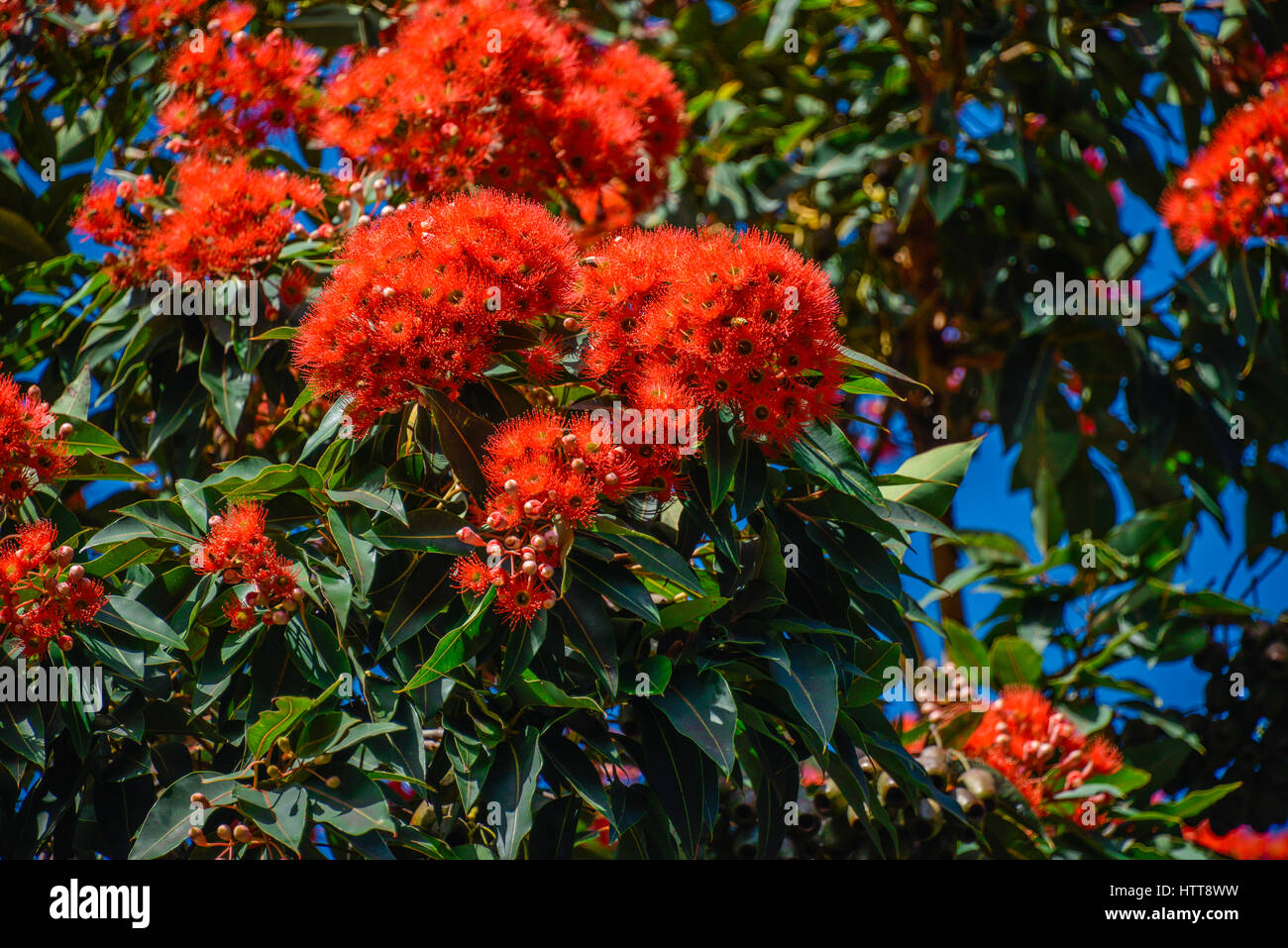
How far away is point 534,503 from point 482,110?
1.25 metres

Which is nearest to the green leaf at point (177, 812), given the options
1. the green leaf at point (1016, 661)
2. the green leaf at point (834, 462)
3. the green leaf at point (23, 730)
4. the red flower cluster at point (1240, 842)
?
the green leaf at point (23, 730)

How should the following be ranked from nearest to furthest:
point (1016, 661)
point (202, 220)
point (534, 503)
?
1. point (534, 503)
2. point (202, 220)
3. point (1016, 661)

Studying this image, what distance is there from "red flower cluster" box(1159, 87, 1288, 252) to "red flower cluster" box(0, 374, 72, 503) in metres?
3.05

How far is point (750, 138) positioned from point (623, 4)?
834 mm

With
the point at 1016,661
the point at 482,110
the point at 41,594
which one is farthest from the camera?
the point at 1016,661

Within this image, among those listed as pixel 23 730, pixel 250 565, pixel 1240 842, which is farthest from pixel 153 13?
pixel 1240 842

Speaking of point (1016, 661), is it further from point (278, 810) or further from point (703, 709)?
point (278, 810)

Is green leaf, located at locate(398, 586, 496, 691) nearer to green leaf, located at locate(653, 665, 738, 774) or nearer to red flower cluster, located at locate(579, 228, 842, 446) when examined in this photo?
green leaf, located at locate(653, 665, 738, 774)

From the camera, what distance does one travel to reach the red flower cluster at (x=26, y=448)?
238cm

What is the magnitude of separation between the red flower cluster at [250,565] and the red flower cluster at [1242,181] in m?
2.78

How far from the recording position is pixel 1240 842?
13.3 feet

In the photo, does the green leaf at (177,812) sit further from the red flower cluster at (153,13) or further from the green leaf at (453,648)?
the red flower cluster at (153,13)

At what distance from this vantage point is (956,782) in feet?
10.4
